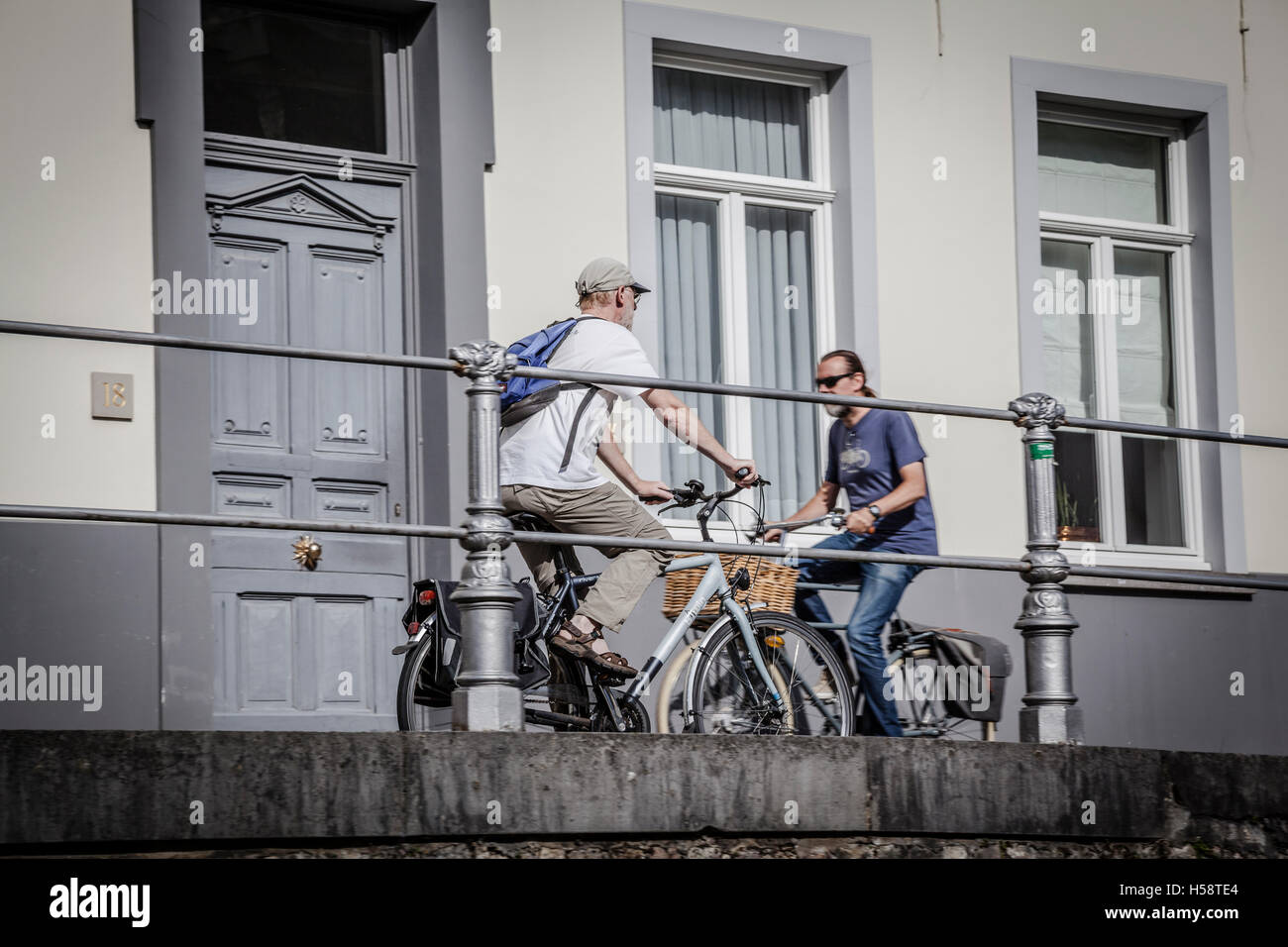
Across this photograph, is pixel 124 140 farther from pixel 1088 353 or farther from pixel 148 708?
pixel 1088 353

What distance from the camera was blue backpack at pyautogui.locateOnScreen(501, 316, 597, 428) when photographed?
22.2ft

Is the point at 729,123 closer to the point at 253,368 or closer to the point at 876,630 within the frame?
the point at 253,368

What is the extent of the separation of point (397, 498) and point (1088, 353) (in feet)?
13.9

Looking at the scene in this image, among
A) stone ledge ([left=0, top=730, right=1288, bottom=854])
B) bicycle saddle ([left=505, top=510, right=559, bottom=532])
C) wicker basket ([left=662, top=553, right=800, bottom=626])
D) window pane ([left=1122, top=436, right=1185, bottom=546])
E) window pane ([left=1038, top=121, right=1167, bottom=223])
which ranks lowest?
stone ledge ([left=0, top=730, right=1288, bottom=854])

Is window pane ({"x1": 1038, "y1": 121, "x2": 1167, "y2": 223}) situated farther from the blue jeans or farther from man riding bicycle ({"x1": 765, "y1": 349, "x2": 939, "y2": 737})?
the blue jeans

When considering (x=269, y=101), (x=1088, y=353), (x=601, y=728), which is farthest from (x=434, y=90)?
(x=1088, y=353)

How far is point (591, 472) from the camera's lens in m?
6.86

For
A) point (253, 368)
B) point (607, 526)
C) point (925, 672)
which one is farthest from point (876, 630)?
point (253, 368)

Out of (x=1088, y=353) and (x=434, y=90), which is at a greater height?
(x=434, y=90)

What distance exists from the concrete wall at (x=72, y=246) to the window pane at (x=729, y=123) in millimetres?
2757

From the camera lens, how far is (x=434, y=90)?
8852 millimetres

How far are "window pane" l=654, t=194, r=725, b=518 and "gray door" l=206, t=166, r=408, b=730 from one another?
1.43 metres

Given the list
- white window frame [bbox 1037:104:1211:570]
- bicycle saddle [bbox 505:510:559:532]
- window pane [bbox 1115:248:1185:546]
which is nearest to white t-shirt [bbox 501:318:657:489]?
bicycle saddle [bbox 505:510:559:532]
